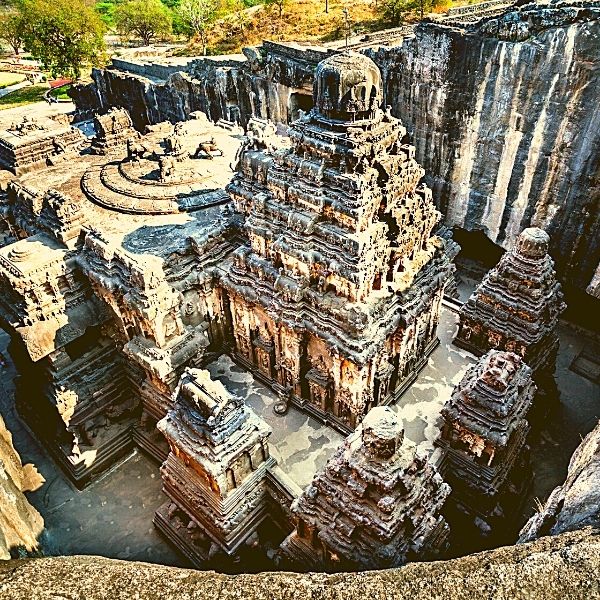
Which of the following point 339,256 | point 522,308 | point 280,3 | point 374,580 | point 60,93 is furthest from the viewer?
point 60,93

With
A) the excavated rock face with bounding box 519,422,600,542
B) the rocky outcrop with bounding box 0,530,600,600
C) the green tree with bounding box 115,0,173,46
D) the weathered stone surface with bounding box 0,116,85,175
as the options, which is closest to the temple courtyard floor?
the excavated rock face with bounding box 519,422,600,542

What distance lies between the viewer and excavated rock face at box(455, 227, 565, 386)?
14.8 meters

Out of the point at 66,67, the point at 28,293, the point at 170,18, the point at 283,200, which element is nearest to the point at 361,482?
the point at 283,200

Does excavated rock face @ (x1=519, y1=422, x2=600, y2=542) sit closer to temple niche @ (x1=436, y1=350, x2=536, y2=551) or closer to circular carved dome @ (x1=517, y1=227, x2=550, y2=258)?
temple niche @ (x1=436, y1=350, x2=536, y2=551)

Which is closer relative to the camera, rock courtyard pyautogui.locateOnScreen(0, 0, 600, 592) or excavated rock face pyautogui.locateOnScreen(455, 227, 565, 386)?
rock courtyard pyautogui.locateOnScreen(0, 0, 600, 592)

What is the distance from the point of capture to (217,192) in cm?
1914

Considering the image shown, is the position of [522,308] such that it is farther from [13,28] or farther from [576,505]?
[13,28]

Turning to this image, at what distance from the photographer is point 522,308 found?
15031 mm

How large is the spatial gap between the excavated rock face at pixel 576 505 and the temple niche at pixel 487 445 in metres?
2.90

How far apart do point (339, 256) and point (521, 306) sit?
6.26m

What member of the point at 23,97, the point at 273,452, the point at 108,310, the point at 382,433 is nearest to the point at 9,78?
the point at 23,97

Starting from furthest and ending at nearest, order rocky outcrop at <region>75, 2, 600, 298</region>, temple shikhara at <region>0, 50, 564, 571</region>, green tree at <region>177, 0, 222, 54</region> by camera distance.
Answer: green tree at <region>177, 0, 222, 54</region> < rocky outcrop at <region>75, 2, 600, 298</region> < temple shikhara at <region>0, 50, 564, 571</region>

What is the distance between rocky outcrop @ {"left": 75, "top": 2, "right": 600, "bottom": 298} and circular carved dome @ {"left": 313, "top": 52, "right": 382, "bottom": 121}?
920cm

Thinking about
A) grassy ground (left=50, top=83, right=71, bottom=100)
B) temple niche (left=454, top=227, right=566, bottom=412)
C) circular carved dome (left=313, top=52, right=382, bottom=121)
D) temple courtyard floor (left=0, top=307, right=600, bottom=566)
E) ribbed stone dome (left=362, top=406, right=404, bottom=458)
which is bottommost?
temple courtyard floor (left=0, top=307, right=600, bottom=566)
